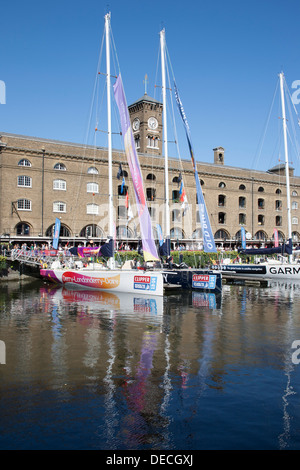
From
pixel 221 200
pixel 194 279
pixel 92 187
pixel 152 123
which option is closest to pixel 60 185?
pixel 92 187

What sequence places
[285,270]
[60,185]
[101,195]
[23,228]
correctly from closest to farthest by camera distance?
[285,270] → [23,228] → [60,185] → [101,195]

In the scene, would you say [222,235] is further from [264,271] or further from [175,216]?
[264,271]

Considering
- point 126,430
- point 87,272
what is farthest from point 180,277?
point 126,430

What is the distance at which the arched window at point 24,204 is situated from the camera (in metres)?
47.3

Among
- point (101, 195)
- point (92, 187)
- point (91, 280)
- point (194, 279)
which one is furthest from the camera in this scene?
point (101, 195)

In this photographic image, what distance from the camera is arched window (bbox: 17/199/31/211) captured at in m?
47.3

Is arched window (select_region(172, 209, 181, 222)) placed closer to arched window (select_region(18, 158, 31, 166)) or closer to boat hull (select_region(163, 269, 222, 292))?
arched window (select_region(18, 158, 31, 166))

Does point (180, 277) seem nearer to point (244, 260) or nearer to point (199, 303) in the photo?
point (199, 303)

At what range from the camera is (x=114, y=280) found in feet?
88.9

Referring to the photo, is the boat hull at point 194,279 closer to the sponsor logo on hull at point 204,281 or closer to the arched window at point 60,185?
the sponsor logo on hull at point 204,281

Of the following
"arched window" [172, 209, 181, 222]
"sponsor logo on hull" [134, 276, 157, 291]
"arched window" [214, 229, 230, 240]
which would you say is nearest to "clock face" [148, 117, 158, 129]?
"arched window" [172, 209, 181, 222]

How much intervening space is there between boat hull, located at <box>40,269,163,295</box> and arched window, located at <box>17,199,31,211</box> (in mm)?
19101

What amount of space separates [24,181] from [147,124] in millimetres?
30524

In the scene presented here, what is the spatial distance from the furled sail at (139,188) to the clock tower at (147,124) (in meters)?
44.2
